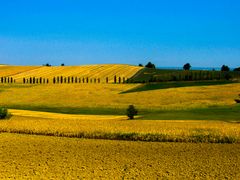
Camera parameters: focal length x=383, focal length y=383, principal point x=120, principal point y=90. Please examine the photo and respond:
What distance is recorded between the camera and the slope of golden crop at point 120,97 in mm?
53250

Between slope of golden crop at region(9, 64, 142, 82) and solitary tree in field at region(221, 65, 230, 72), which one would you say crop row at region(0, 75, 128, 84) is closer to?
slope of golden crop at region(9, 64, 142, 82)

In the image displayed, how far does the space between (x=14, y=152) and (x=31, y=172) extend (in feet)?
14.6

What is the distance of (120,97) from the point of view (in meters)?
60.9

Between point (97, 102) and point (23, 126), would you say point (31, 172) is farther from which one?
point (97, 102)

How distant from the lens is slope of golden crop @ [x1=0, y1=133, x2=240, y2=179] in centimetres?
1709

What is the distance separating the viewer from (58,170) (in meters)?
17.7

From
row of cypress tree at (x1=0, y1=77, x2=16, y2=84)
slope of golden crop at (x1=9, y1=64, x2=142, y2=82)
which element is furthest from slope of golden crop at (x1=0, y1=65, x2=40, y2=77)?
row of cypress tree at (x1=0, y1=77, x2=16, y2=84)

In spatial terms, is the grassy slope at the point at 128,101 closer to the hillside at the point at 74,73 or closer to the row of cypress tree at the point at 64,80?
the row of cypress tree at the point at 64,80

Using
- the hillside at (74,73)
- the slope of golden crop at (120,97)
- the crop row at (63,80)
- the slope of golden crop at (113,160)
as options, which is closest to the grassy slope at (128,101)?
the slope of golden crop at (120,97)

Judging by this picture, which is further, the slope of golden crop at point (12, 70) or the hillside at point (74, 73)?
the slope of golden crop at point (12, 70)

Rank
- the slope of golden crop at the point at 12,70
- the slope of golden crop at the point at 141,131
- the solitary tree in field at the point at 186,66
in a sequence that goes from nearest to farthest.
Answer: the slope of golden crop at the point at 141,131
the solitary tree in field at the point at 186,66
the slope of golden crop at the point at 12,70

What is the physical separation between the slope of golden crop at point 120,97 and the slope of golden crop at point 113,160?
2794 cm

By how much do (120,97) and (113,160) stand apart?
136 ft

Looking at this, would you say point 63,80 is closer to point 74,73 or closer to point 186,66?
point 74,73
